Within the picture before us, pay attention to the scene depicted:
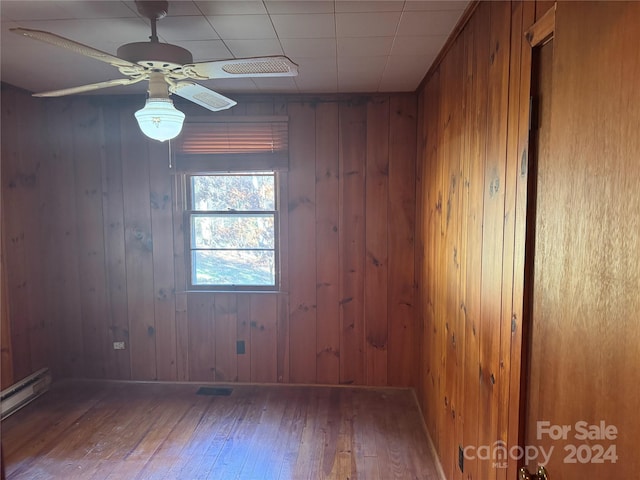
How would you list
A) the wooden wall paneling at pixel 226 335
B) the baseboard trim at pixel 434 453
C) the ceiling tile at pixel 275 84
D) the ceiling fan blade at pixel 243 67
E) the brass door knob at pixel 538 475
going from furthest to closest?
the wooden wall paneling at pixel 226 335
the ceiling tile at pixel 275 84
the baseboard trim at pixel 434 453
the ceiling fan blade at pixel 243 67
the brass door knob at pixel 538 475

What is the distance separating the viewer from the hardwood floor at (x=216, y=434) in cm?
254

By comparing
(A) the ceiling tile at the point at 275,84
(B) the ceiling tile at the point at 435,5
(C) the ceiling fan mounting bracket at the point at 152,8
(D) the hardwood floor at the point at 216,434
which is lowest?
(D) the hardwood floor at the point at 216,434

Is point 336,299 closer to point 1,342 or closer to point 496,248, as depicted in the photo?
point 496,248

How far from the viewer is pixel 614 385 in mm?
676

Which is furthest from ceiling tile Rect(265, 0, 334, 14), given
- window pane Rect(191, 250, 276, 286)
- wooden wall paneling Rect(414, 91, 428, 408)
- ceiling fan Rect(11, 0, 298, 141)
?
window pane Rect(191, 250, 276, 286)

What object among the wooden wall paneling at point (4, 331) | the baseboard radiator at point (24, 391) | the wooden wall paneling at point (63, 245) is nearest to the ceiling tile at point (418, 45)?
the wooden wall paneling at point (63, 245)

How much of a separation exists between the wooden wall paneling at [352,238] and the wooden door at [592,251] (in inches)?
101

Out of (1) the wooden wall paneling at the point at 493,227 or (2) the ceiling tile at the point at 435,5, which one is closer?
(1) the wooden wall paneling at the point at 493,227

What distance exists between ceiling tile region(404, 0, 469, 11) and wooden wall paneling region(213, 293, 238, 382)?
2623mm

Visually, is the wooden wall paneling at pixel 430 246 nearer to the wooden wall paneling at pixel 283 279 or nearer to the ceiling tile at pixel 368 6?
the ceiling tile at pixel 368 6

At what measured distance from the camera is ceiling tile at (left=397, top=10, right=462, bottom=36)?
6.51ft

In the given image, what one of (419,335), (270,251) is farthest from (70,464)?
(419,335)

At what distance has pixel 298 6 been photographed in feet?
6.20

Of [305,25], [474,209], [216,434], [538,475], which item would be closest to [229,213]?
[216,434]
